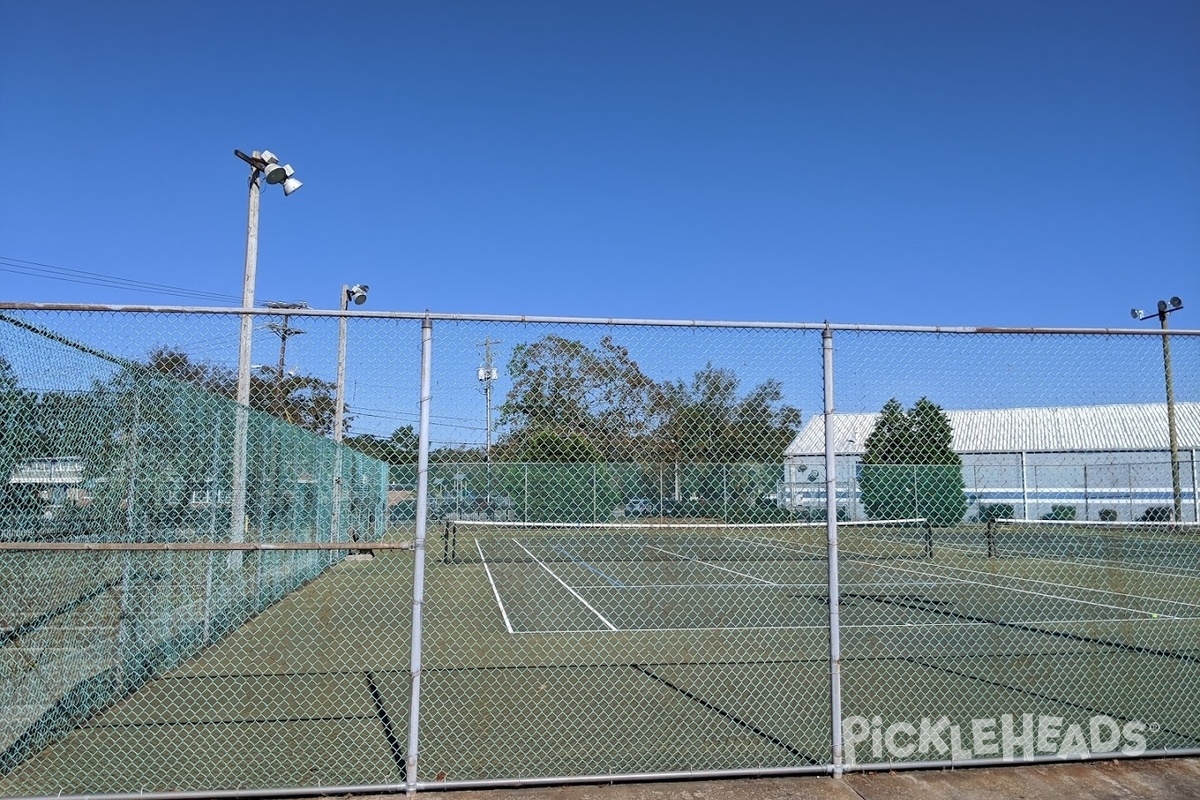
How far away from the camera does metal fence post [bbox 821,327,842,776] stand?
4.87 m

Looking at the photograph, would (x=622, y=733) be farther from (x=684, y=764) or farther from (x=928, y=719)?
(x=928, y=719)

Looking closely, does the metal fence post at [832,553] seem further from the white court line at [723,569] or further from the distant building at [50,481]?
the white court line at [723,569]

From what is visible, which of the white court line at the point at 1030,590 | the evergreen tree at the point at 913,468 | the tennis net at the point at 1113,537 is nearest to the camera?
the evergreen tree at the point at 913,468

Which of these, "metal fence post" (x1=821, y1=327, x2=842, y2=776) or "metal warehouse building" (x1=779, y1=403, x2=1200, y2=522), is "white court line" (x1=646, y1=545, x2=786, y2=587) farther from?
"metal fence post" (x1=821, y1=327, x2=842, y2=776)

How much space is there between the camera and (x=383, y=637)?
33.1 feet

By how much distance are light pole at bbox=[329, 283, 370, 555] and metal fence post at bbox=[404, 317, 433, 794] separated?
0.51 metres

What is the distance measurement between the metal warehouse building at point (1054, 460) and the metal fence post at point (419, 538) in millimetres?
3181

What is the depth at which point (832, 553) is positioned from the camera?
4949mm

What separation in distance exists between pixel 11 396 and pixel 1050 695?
316 inches

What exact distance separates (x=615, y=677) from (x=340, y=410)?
11.8 ft

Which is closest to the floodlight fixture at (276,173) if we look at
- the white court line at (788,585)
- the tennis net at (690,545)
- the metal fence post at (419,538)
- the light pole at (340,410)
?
the light pole at (340,410)

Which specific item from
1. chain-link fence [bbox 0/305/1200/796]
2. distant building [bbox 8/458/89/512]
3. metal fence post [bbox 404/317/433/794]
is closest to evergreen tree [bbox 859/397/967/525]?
chain-link fence [bbox 0/305/1200/796]

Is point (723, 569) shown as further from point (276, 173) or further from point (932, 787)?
point (932, 787)

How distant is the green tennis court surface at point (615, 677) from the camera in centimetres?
539
